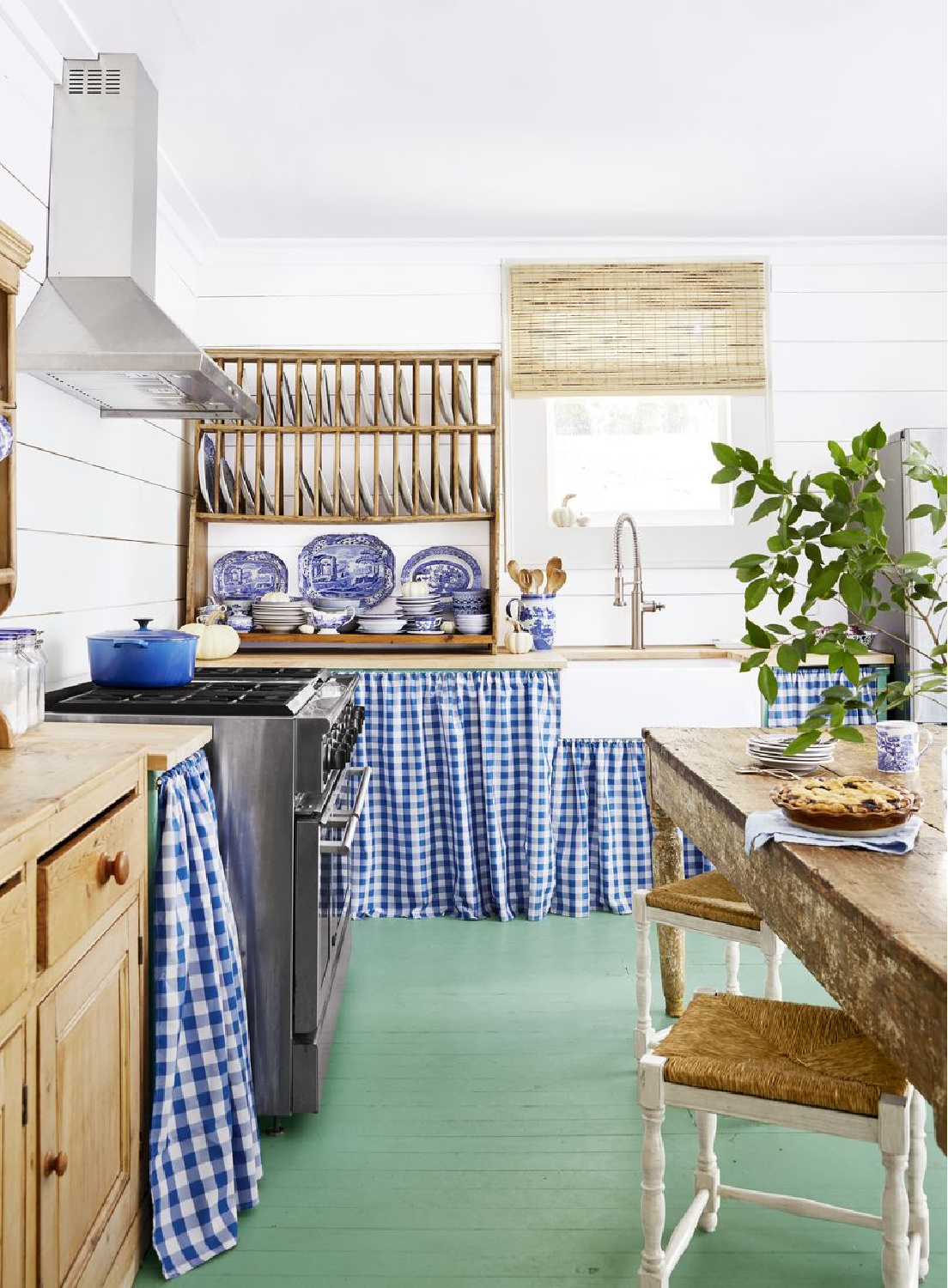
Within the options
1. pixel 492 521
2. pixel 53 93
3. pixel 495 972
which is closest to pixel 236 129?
pixel 53 93

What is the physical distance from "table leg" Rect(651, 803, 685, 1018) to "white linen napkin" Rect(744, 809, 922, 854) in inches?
43.6

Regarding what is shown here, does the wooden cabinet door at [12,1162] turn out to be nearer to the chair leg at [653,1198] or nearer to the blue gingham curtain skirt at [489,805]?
the chair leg at [653,1198]

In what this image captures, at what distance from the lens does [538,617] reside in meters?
4.24

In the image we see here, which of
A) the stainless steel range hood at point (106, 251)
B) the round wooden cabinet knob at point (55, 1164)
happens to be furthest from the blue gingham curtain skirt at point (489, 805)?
the round wooden cabinet knob at point (55, 1164)

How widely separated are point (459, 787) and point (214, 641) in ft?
3.49

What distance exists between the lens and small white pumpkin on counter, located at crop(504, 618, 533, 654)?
4062 millimetres

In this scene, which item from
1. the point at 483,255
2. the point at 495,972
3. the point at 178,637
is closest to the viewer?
the point at 178,637

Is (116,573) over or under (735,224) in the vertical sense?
under

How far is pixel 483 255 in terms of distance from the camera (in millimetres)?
4453

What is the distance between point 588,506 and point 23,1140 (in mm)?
3690

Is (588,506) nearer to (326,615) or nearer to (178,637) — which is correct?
(326,615)

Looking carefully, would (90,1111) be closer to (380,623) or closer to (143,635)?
(143,635)

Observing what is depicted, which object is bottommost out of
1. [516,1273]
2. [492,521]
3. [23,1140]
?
[516,1273]

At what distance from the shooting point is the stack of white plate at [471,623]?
414 cm
